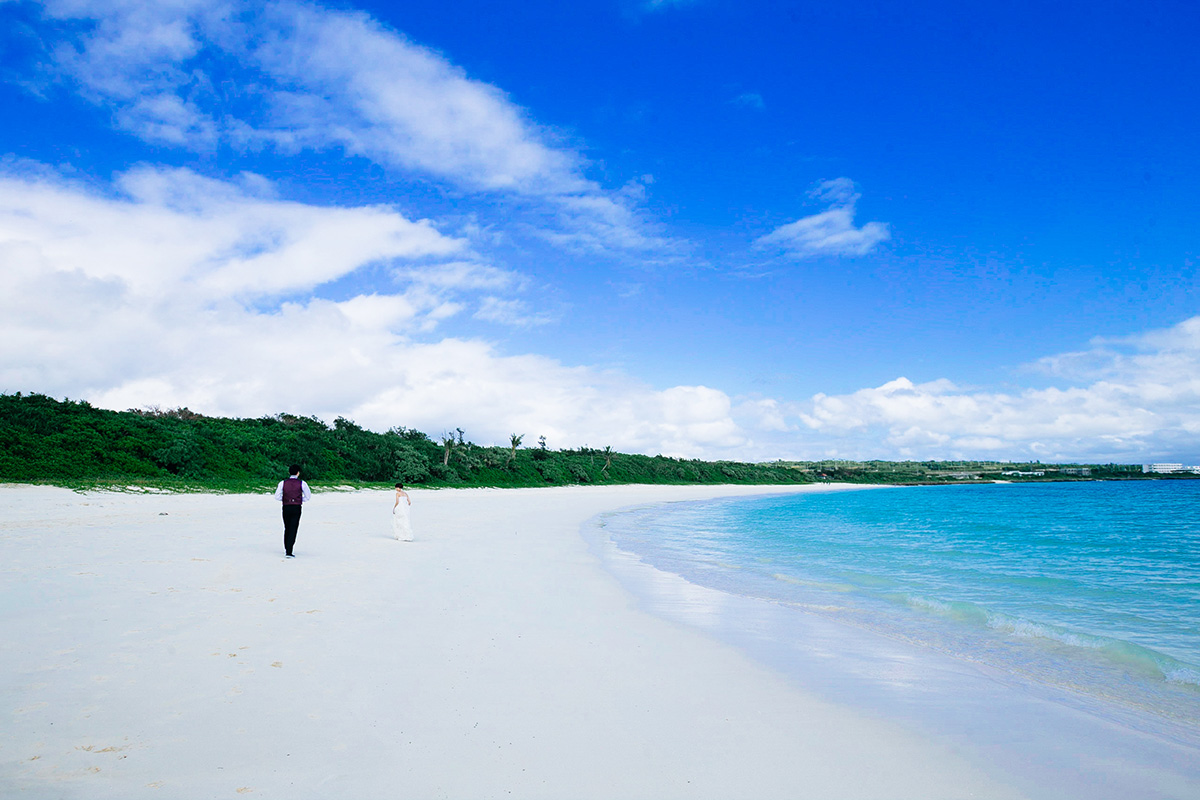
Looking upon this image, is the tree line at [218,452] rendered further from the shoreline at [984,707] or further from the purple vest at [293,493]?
the shoreline at [984,707]

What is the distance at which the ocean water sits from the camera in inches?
291

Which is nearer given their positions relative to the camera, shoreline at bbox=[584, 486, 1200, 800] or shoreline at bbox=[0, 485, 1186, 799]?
shoreline at bbox=[0, 485, 1186, 799]

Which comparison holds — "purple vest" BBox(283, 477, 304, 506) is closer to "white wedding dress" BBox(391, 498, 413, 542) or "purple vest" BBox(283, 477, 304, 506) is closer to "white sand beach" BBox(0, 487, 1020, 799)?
"white sand beach" BBox(0, 487, 1020, 799)

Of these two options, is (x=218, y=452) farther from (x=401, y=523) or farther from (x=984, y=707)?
(x=984, y=707)

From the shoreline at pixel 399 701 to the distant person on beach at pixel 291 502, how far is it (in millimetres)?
1719

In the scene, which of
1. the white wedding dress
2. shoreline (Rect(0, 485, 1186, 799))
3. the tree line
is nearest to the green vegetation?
the tree line

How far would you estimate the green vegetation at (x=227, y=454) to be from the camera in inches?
1081

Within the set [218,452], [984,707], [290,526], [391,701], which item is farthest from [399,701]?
[218,452]

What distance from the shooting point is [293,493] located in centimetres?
1202

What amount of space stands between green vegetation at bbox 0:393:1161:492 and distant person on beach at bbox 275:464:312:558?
1682 centimetres

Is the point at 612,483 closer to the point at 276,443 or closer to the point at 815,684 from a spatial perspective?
the point at 276,443

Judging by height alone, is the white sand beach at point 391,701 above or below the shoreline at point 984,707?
above

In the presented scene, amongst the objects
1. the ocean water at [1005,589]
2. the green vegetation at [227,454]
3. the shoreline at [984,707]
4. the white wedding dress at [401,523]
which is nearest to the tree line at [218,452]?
the green vegetation at [227,454]

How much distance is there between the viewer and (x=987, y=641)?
841 cm
